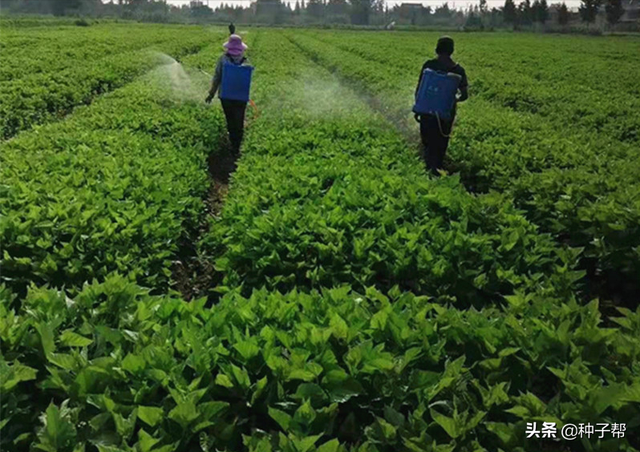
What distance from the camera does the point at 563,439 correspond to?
229 centimetres

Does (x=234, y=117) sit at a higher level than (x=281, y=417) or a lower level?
higher

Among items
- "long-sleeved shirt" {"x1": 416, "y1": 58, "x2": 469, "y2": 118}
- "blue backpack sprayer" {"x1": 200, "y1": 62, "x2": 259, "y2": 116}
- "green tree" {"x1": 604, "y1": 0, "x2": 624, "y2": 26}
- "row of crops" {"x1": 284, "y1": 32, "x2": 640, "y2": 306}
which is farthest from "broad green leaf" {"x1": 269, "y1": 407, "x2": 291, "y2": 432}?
"green tree" {"x1": 604, "y1": 0, "x2": 624, "y2": 26}

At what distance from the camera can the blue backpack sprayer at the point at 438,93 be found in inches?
326

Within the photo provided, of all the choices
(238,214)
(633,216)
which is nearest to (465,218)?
(633,216)

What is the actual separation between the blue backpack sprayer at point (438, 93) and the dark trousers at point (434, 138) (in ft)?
0.58

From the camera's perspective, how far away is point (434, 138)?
8.85 metres

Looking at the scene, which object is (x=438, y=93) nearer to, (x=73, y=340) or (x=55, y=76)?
(x=73, y=340)

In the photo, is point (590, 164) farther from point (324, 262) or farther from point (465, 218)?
point (324, 262)

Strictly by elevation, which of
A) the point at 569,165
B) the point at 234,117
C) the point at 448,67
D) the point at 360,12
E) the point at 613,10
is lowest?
the point at 569,165

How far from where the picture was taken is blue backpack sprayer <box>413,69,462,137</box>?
27.2 ft

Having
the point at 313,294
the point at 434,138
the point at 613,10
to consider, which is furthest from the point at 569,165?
the point at 613,10

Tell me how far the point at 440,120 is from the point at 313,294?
5.88 meters

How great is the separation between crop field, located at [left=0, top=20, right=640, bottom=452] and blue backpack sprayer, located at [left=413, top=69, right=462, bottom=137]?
2.35 ft

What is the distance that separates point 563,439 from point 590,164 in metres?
5.37
